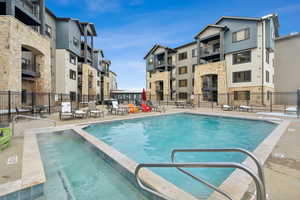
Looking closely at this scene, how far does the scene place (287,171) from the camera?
3.11m

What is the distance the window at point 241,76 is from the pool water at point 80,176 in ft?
70.3

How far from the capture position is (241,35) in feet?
64.7

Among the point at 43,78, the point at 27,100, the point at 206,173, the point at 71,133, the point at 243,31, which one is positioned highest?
the point at 243,31

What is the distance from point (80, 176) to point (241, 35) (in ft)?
80.0

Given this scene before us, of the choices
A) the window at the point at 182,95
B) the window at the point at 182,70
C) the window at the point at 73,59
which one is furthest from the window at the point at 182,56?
the window at the point at 73,59

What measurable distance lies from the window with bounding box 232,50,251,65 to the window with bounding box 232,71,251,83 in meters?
1.55

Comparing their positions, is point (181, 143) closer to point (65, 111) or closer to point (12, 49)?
point (65, 111)

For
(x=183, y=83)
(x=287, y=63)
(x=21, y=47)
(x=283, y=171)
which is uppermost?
(x=287, y=63)

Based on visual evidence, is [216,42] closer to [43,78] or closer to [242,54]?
[242,54]

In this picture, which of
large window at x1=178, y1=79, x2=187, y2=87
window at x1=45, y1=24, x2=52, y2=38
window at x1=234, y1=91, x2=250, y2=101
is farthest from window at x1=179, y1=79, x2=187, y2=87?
window at x1=45, y1=24, x2=52, y2=38

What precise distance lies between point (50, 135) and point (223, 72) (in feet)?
72.3

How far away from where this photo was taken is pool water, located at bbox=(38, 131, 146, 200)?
295 cm

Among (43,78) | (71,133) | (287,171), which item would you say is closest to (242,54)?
(287,171)

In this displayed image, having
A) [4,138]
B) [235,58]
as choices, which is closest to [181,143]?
[4,138]
